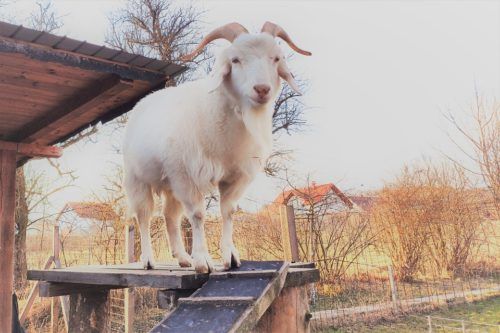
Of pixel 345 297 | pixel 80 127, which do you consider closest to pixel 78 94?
pixel 80 127

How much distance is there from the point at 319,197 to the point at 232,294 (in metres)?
6.69

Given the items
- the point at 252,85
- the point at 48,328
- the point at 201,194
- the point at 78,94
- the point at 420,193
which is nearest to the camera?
the point at 252,85

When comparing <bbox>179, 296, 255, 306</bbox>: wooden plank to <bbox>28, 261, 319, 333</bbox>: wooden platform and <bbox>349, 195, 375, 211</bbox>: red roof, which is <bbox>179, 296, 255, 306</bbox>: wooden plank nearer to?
<bbox>28, 261, 319, 333</bbox>: wooden platform

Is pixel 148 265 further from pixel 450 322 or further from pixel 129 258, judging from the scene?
pixel 450 322

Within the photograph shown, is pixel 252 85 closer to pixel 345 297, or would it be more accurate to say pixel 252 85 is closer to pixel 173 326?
pixel 173 326

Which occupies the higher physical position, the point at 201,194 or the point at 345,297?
the point at 201,194

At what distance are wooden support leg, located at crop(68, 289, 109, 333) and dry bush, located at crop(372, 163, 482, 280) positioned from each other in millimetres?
6899

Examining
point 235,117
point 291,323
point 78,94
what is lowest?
point 291,323

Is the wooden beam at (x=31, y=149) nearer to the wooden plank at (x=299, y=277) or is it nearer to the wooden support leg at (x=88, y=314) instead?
the wooden support leg at (x=88, y=314)

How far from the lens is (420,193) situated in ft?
34.7

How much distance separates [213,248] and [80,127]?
5.63 metres

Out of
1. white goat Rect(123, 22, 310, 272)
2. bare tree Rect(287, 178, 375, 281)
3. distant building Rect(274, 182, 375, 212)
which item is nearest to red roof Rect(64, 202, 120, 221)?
distant building Rect(274, 182, 375, 212)

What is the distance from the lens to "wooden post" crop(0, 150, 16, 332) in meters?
4.52

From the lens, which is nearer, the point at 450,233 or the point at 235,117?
the point at 235,117
